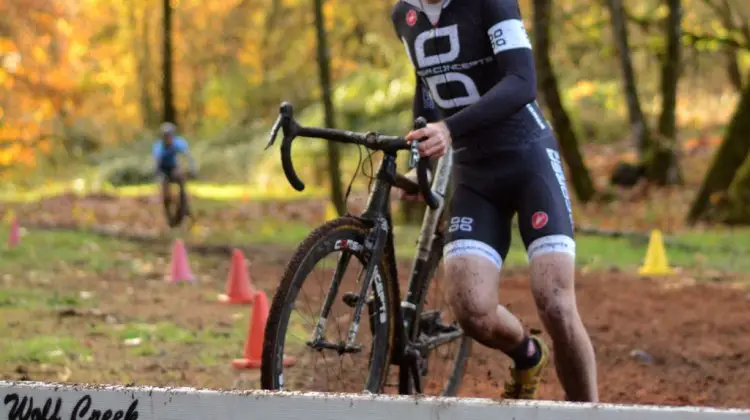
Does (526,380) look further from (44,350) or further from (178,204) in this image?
(178,204)

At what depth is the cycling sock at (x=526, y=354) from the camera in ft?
16.5

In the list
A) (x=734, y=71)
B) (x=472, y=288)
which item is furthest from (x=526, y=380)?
(x=734, y=71)

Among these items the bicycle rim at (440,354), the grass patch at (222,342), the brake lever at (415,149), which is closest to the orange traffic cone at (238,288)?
the grass patch at (222,342)

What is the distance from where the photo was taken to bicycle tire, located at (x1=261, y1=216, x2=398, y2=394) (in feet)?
13.2

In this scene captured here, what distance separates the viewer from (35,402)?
342 cm

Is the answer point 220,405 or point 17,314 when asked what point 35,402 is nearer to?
point 220,405

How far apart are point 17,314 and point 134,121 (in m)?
51.2

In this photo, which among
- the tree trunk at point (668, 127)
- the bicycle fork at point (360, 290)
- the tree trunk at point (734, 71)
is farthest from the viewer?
the tree trunk at point (734, 71)

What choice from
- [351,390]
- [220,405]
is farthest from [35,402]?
[351,390]

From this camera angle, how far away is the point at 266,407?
3.28 meters

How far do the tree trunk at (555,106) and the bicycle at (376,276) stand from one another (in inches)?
690

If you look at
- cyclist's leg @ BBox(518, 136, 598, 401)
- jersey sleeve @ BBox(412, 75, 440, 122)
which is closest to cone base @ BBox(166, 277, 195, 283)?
jersey sleeve @ BBox(412, 75, 440, 122)

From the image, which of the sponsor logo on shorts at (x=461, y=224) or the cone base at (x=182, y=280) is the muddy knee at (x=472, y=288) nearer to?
the sponsor logo on shorts at (x=461, y=224)

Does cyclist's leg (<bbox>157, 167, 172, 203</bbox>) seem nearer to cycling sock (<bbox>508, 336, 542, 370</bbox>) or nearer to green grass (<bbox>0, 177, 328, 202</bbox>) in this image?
green grass (<bbox>0, 177, 328, 202</bbox>)
